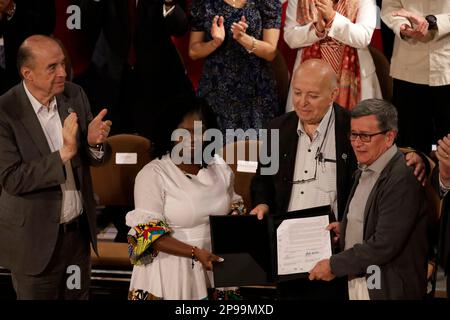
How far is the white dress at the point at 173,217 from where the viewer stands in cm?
405

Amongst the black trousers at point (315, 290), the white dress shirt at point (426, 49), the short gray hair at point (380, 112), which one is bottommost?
the black trousers at point (315, 290)

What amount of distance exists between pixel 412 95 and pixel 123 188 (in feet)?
6.44

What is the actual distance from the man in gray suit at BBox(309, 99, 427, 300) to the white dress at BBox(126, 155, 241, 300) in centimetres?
58

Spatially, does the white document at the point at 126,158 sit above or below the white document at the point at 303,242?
above

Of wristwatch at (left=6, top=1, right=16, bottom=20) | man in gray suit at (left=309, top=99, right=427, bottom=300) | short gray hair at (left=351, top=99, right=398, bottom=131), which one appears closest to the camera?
man in gray suit at (left=309, top=99, right=427, bottom=300)

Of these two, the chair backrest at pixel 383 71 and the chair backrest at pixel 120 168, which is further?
the chair backrest at pixel 383 71

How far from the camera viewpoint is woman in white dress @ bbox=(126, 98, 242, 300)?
13.2 ft

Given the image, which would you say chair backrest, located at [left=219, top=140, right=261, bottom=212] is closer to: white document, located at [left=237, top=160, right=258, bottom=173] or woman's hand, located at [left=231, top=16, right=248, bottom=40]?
white document, located at [left=237, top=160, right=258, bottom=173]

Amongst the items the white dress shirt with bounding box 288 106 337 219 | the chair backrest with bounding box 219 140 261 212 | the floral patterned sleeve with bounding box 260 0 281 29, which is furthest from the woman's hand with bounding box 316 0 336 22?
the white dress shirt with bounding box 288 106 337 219

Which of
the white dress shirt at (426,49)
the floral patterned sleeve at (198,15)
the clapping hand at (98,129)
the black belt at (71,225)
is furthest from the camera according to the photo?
the floral patterned sleeve at (198,15)

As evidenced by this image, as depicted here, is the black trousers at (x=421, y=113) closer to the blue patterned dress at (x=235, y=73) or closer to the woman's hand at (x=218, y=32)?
the blue patterned dress at (x=235, y=73)

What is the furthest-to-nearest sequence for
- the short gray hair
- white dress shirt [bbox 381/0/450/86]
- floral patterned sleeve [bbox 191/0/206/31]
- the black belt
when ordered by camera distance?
floral patterned sleeve [bbox 191/0/206/31] < white dress shirt [bbox 381/0/450/86] < the black belt < the short gray hair

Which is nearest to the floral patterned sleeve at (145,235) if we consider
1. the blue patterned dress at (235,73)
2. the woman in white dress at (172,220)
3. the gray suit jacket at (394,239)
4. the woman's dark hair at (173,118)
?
the woman in white dress at (172,220)

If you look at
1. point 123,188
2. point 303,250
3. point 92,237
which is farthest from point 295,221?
point 123,188
